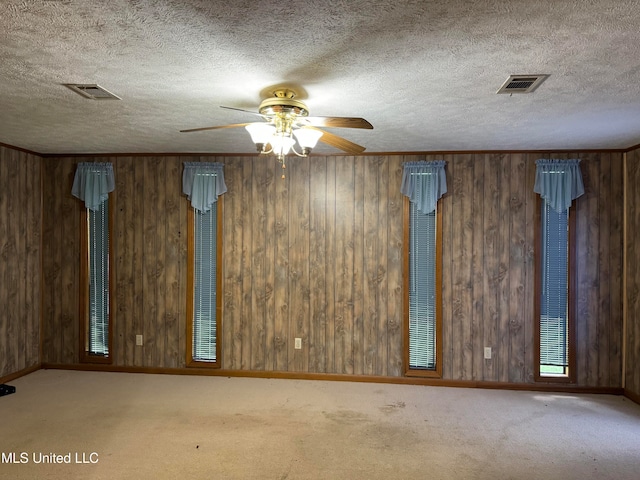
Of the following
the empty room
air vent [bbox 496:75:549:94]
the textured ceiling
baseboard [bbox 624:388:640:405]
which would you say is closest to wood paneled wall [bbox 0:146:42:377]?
the empty room

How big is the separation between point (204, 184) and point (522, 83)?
336 centimetres

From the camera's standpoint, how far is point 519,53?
6.67 feet

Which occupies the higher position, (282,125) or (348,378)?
(282,125)

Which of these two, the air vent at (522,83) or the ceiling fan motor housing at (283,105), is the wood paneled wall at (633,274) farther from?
the ceiling fan motor housing at (283,105)

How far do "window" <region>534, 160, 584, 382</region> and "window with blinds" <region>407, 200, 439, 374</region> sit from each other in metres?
1.06

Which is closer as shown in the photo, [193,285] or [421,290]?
[421,290]

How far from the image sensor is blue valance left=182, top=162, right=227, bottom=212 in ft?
15.4

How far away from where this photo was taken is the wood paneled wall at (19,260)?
442cm

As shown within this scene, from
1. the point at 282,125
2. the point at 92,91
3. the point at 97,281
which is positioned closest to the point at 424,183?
the point at 282,125

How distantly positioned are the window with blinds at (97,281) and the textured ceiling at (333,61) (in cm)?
148

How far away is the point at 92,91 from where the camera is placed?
8.66 feet

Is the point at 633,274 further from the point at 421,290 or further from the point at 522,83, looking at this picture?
the point at 522,83

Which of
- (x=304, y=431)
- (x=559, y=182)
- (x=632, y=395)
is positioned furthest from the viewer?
(x=559, y=182)

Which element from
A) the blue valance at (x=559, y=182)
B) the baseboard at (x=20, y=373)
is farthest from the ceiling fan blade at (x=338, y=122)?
the baseboard at (x=20, y=373)
